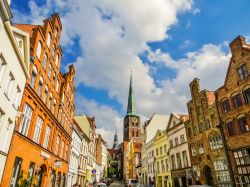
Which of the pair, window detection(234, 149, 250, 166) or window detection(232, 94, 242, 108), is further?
window detection(232, 94, 242, 108)

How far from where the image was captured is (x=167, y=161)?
39.5m

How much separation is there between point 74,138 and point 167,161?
18.0 meters

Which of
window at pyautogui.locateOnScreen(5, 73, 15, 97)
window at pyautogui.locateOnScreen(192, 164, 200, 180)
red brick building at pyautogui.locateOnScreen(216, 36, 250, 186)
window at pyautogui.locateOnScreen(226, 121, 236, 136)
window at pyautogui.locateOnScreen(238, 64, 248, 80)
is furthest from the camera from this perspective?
window at pyautogui.locateOnScreen(192, 164, 200, 180)

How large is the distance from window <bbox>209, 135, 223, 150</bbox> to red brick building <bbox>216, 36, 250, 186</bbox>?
1.29m

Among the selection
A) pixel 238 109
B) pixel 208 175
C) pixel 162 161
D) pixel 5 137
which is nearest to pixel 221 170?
pixel 208 175

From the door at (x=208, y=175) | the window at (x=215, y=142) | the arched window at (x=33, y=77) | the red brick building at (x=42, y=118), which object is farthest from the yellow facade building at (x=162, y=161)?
the arched window at (x=33, y=77)

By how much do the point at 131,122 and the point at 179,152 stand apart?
8498cm

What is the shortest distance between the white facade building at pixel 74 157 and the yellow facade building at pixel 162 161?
16465 mm

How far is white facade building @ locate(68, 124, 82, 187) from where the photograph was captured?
115 ft

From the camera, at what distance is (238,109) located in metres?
22.5

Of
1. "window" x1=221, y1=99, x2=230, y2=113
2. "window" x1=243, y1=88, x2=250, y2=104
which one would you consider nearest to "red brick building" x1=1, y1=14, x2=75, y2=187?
"window" x1=221, y1=99, x2=230, y2=113

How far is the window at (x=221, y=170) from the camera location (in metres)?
23.3


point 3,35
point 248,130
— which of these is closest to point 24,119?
point 3,35

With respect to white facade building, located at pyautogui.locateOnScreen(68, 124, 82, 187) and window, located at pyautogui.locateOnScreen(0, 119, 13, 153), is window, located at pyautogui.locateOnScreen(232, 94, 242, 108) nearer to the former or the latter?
window, located at pyautogui.locateOnScreen(0, 119, 13, 153)
